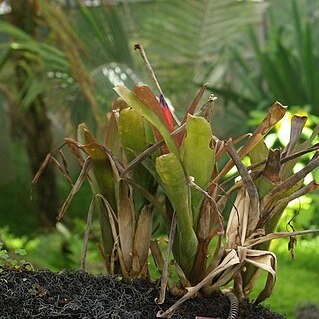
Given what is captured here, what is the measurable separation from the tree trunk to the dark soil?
511cm

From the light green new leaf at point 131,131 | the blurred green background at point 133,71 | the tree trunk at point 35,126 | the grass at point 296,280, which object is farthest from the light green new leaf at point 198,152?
the tree trunk at point 35,126

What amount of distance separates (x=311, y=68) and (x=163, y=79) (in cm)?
137

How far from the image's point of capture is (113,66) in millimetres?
6188

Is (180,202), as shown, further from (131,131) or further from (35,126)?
(35,126)

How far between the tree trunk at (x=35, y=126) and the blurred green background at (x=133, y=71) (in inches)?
0.4

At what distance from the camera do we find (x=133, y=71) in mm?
6254

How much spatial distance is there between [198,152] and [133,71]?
14.8 feet

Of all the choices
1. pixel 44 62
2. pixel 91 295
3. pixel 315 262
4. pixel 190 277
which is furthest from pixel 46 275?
pixel 44 62

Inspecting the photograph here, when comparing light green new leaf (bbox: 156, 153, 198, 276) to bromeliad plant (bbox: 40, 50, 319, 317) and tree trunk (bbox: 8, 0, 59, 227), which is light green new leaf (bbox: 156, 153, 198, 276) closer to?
bromeliad plant (bbox: 40, 50, 319, 317)

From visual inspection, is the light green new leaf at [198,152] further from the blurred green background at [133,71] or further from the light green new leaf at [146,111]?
the blurred green background at [133,71]

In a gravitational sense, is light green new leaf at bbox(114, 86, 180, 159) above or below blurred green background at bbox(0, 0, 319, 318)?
above

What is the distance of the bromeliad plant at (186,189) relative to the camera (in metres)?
1.81

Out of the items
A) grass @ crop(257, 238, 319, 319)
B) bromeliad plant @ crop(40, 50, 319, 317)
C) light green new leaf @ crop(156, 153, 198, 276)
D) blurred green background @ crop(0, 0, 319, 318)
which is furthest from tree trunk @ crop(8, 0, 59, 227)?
light green new leaf @ crop(156, 153, 198, 276)

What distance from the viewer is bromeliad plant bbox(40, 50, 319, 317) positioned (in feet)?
5.95
